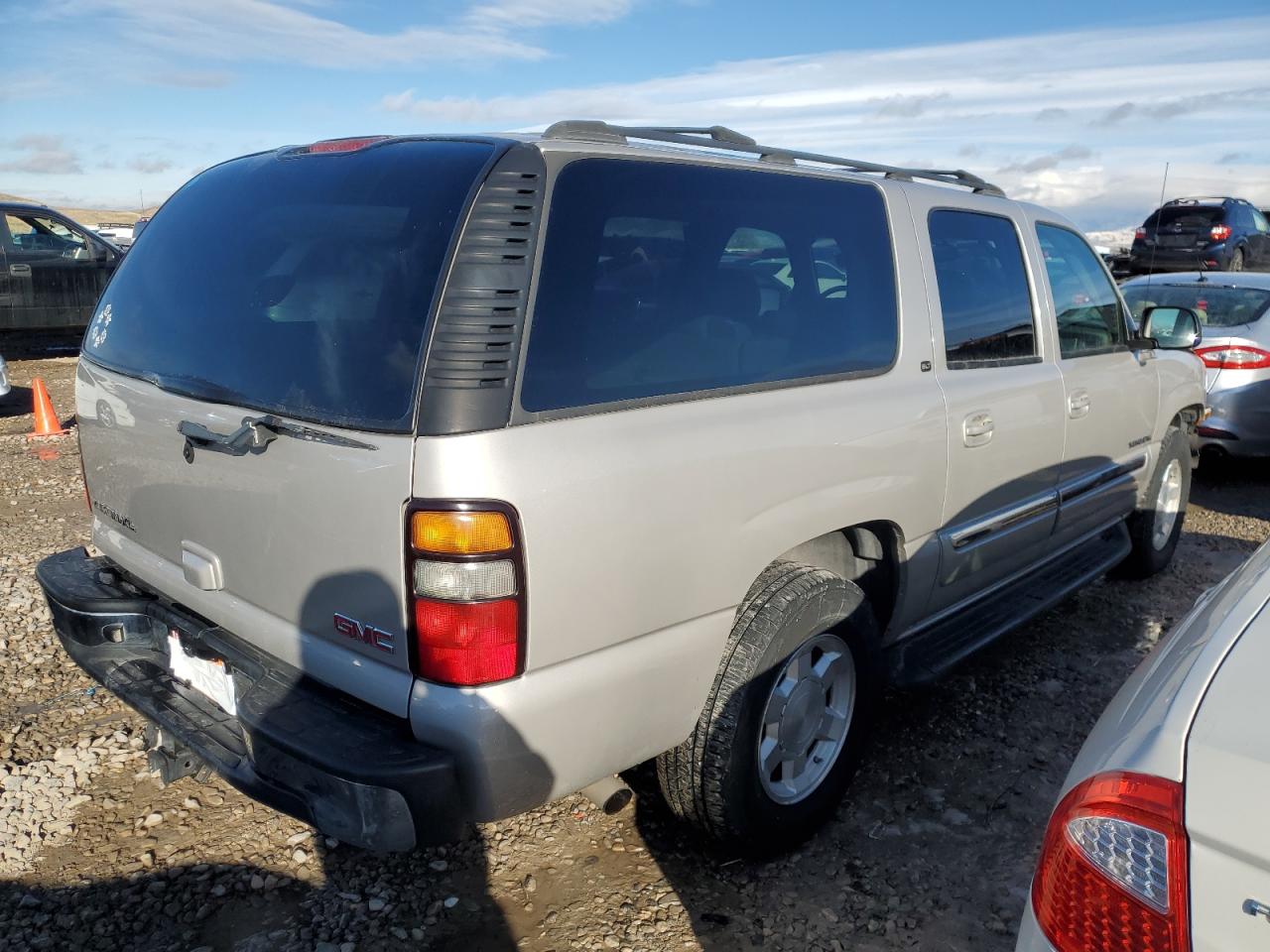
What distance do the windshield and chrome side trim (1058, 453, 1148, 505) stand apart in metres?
2.70

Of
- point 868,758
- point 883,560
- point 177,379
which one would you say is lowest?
point 868,758

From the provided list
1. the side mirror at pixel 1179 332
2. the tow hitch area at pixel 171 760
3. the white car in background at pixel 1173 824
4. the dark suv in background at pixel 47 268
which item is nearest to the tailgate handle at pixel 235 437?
the tow hitch area at pixel 171 760

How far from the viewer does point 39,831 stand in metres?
2.97

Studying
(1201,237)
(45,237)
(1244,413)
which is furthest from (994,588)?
(1201,237)

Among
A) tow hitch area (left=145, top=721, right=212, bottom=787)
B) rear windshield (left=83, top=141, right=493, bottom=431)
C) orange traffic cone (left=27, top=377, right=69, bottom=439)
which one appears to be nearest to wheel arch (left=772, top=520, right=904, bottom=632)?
rear windshield (left=83, top=141, right=493, bottom=431)

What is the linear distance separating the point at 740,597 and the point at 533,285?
97 cm

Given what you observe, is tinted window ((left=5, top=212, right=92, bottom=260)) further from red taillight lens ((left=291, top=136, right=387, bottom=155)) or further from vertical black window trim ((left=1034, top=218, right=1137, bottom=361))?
vertical black window trim ((left=1034, top=218, right=1137, bottom=361))

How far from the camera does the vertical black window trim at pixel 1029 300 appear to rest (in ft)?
10.9

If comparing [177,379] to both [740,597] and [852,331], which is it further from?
[852,331]

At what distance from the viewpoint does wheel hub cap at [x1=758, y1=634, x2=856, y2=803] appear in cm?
280

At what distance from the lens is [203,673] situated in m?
2.58

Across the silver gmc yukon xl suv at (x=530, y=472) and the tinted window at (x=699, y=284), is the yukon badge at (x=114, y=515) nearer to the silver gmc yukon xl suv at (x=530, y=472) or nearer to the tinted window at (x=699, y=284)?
the silver gmc yukon xl suv at (x=530, y=472)

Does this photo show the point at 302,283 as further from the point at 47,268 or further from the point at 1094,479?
the point at 47,268

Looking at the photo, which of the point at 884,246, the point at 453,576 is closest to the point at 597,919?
the point at 453,576
